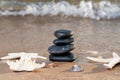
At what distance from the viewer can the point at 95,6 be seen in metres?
6.88

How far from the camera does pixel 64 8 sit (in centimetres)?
669

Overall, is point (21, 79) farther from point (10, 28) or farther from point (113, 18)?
point (113, 18)

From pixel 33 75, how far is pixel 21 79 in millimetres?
124

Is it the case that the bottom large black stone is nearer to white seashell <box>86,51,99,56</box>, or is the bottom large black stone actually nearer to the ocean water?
white seashell <box>86,51,99,56</box>

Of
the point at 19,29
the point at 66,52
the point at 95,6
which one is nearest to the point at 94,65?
the point at 66,52

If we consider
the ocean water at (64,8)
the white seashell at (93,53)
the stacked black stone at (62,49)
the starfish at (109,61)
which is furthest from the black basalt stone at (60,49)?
the ocean water at (64,8)

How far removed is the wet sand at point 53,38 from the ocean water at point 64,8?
0.33 metres

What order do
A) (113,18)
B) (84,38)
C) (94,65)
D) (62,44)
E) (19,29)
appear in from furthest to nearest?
(113,18) → (19,29) → (84,38) → (62,44) → (94,65)

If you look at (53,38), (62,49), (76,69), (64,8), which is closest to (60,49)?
(62,49)

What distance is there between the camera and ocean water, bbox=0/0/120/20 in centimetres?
623

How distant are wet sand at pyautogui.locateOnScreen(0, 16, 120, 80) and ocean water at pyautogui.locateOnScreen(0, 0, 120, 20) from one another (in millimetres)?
335

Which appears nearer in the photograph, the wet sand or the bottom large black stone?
the wet sand

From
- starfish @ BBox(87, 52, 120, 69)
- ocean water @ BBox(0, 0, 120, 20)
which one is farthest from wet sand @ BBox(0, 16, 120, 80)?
ocean water @ BBox(0, 0, 120, 20)

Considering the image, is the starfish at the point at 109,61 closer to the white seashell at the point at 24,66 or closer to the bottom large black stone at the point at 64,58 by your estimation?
the bottom large black stone at the point at 64,58
